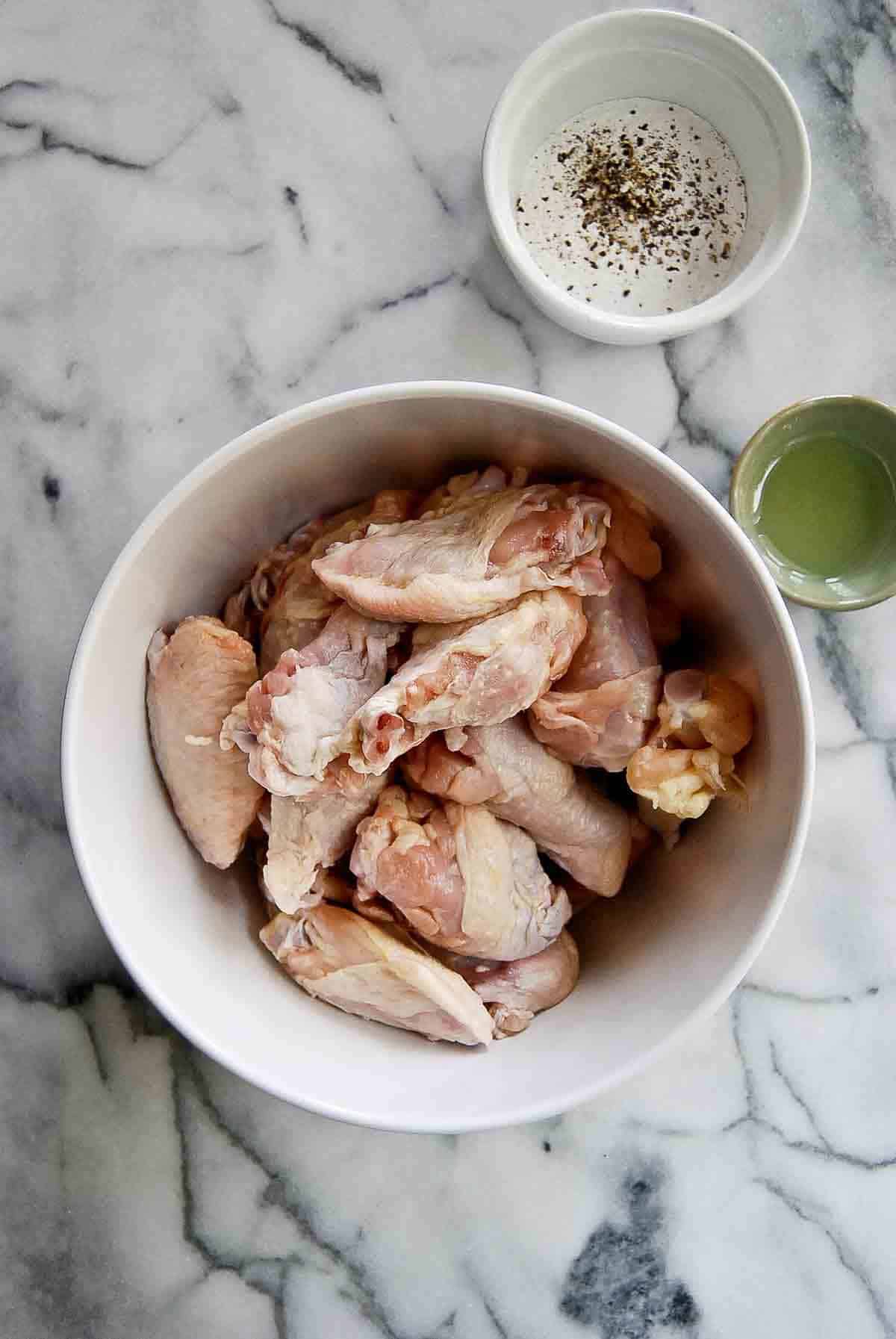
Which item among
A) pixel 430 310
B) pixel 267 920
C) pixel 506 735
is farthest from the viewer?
pixel 430 310

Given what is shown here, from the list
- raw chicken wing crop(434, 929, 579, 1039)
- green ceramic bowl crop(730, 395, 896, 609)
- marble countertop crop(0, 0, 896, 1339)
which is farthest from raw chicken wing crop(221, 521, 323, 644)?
green ceramic bowl crop(730, 395, 896, 609)

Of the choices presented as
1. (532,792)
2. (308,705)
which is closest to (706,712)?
(532,792)

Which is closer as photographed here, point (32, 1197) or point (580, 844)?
point (580, 844)

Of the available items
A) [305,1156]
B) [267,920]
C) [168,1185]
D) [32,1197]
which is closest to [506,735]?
[267,920]

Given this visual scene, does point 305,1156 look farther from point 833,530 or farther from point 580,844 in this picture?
point 833,530

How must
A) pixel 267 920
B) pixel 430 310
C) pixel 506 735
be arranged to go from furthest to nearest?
pixel 430 310 < pixel 267 920 < pixel 506 735

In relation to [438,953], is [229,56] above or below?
above
